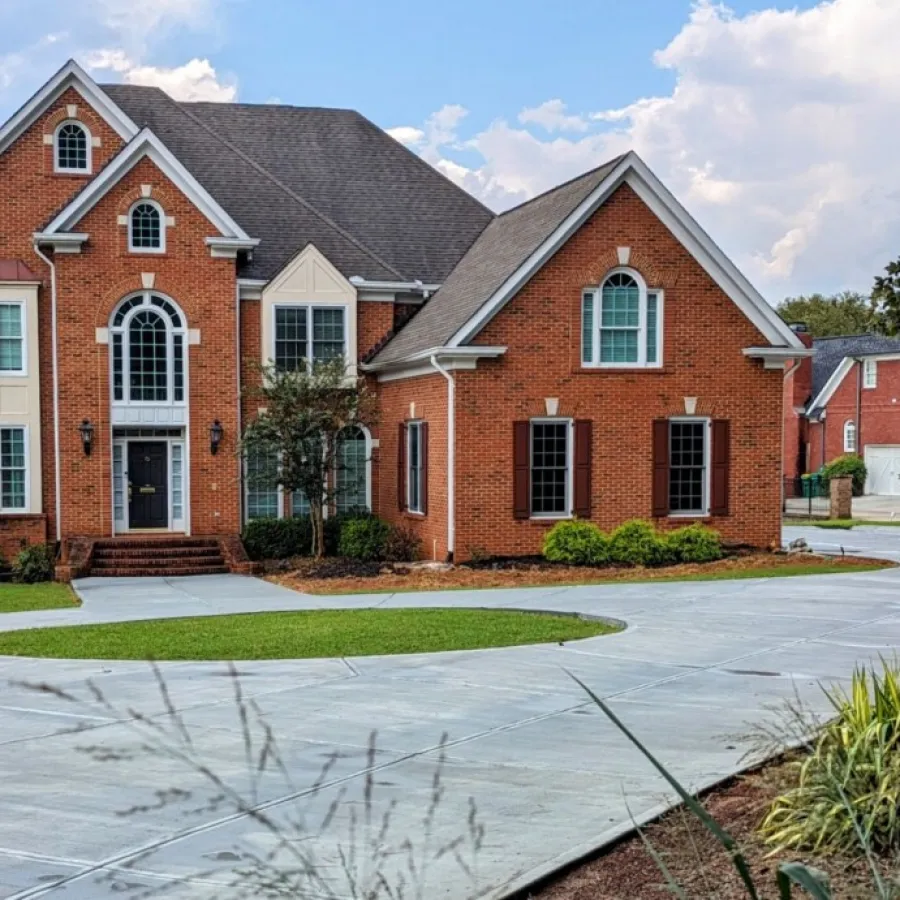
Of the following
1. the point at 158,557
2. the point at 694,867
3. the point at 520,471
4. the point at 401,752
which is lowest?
the point at 158,557

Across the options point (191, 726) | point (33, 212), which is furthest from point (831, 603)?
point (33, 212)

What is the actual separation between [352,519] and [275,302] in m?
4.97

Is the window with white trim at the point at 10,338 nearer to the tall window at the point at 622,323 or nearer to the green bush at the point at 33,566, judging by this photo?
the green bush at the point at 33,566

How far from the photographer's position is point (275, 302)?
26484 mm

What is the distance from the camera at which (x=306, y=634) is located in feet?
46.6

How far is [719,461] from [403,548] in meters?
6.52

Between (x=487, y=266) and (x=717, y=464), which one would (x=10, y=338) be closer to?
(x=487, y=266)

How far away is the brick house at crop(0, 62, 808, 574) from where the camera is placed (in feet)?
77.1

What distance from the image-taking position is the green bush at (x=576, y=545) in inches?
904

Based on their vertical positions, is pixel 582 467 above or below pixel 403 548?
above

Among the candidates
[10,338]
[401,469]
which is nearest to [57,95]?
[10,338]

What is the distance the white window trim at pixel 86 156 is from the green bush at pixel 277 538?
8.33 meters

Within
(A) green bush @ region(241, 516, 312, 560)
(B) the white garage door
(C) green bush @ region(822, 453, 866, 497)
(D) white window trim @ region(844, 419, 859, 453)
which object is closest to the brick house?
(A) green bush @ region(241, 516, 312, 560)

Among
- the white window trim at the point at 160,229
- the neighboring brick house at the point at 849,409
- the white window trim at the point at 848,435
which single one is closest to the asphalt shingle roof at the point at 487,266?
the white window trim at the point at 160,229
